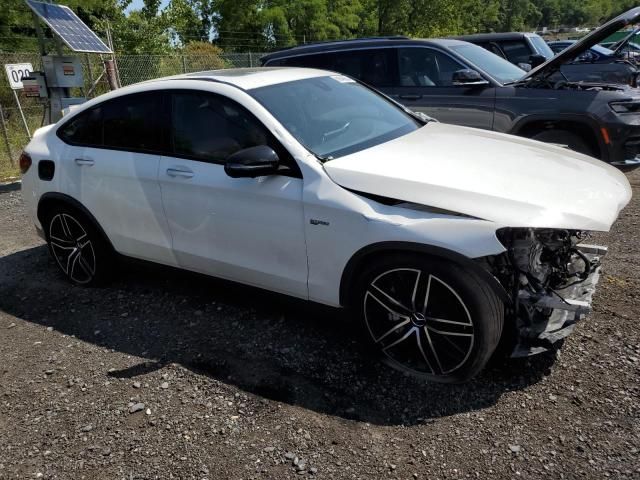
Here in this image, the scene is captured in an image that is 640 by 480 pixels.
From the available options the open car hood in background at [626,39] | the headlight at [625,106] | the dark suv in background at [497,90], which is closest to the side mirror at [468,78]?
the dark suv in background at [497,90]

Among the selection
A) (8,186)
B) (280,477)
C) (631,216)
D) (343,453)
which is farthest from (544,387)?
(8,186)

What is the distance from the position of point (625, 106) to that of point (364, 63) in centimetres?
333

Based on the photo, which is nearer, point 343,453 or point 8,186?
point 343,453

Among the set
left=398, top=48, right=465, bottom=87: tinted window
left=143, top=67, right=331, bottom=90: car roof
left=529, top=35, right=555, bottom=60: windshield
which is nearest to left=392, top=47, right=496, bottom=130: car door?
left=398, top=48, right=465, bottom=87: tinted window

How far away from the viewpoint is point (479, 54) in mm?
7266

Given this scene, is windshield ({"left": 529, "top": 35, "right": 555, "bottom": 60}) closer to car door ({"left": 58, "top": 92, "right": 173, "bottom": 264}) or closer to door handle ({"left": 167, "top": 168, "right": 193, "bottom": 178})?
car door ({"left": 58, "top": 92, "right": 173, "bottom": 264})

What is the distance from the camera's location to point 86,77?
48.3 ft

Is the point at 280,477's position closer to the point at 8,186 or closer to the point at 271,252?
the point at 271,252

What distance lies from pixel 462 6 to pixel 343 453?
31231 mm

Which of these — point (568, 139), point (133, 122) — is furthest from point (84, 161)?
point (568, 139)

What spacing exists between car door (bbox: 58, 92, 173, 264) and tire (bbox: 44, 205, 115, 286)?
7.5 inches

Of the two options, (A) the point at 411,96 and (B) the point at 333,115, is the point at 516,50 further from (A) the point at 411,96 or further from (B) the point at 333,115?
(B) the point at 333,115

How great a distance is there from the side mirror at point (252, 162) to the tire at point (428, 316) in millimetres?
847

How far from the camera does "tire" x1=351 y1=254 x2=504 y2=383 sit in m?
2.74
